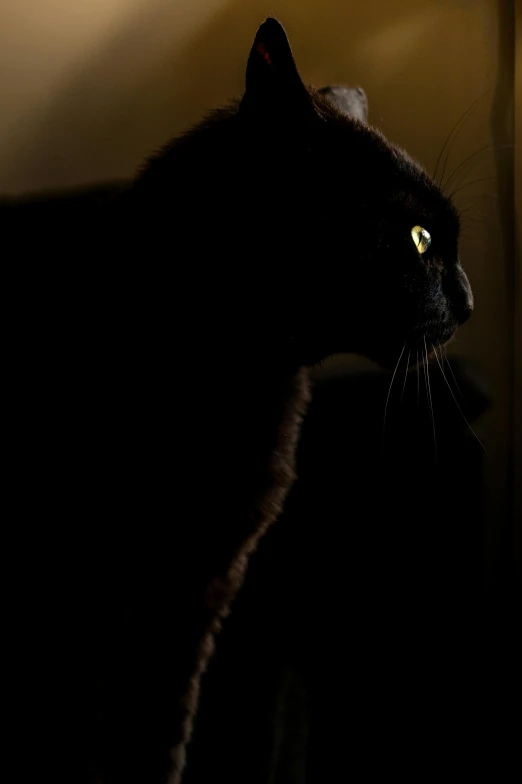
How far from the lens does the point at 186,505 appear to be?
72 centimetres

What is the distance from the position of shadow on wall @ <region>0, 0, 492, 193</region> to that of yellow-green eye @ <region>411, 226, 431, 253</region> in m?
0.40

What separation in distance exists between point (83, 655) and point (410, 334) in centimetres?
47

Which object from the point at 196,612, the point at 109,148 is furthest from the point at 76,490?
the point at 109,148

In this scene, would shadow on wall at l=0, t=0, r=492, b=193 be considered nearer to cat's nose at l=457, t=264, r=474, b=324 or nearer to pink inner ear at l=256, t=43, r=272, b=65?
pink inner ear at l=256, t=43, r=272, b=65

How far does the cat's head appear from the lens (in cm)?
70

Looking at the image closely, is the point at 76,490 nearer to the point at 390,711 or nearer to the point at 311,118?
the point at 311,118

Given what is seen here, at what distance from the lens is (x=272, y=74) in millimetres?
660

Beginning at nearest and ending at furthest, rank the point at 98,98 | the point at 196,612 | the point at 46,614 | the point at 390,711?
the point at 46,614
the point at 196,612
the point at 98,98
the point at 390,711

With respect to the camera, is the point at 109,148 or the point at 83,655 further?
the point at 109,148

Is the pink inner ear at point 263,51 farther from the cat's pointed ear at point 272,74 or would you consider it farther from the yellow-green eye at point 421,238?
the yellow-green eye at point 421,238

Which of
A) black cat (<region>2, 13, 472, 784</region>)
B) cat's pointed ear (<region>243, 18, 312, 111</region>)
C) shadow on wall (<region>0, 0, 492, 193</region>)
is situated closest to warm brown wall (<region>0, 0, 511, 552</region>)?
shadow on wall (<region>0, 0, 492, 193</region>)

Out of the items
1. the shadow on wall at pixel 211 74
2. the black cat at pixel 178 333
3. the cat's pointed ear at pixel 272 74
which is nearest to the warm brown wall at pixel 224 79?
the shadow on wall at pixel 211 74

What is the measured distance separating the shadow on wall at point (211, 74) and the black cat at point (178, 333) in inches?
Answer: 7.1

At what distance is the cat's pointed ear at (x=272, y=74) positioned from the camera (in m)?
0.64
